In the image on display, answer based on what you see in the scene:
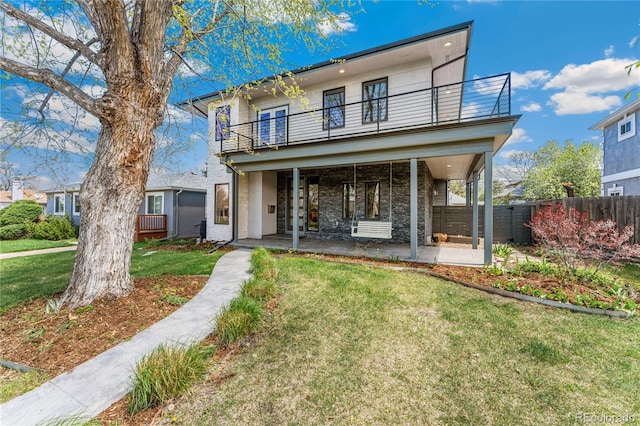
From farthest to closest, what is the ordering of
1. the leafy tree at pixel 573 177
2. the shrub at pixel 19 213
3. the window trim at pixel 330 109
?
1. the leafy tree at pixel 573 177
2. the shrub at pixel 19 213
3. the window trim at pixel 330 109

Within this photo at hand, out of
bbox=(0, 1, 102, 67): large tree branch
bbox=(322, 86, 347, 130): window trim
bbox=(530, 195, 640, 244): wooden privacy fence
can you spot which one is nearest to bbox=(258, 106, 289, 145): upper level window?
bbox=(322, 86, 347, 130): window trim

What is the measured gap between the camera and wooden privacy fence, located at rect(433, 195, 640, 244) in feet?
25.2

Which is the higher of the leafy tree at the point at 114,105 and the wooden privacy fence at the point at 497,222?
the leafy tree at the point at 114,105

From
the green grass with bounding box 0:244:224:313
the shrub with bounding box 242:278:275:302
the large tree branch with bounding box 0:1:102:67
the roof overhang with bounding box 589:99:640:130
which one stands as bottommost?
the green grass with bounding box 0:244:224:313

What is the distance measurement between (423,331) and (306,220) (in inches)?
355

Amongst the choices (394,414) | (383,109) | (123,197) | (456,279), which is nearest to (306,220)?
(383,109)

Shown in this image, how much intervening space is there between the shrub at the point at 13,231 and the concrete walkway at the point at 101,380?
Result: 61.9 feet

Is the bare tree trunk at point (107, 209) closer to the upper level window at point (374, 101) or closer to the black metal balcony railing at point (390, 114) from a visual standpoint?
the black metal balcony railing at point (390, 114)

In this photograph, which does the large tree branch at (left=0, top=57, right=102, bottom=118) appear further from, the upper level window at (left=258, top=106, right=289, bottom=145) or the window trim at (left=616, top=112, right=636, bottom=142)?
the window trim at (left=616, top=112, right=636, bottom=142)

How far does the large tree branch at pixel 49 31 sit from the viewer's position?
380cm

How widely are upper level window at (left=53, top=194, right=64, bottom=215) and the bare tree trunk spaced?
20.8 metres

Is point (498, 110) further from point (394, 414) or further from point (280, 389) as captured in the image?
point (280, 389)

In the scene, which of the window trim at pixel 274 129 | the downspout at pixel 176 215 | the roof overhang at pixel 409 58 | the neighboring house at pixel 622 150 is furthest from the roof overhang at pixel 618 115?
the downspout at pixel 176 215

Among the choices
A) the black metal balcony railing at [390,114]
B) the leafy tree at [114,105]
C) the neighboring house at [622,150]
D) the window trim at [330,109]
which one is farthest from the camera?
the neighboring house at [622,150]
